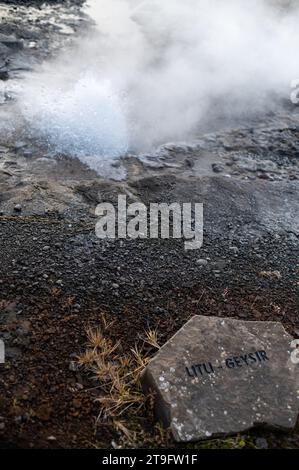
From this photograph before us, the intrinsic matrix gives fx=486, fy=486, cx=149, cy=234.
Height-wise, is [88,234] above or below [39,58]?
below

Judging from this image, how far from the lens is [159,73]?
6.26 meters

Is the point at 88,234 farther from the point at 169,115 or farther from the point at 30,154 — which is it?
the point at 169,115

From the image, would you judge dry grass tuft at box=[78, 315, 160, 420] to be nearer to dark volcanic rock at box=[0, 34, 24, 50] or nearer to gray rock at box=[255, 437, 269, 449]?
gray rock at box=[255, 437, 269, 449]

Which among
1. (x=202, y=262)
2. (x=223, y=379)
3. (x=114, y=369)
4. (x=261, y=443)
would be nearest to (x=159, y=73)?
(x=202, y=262)

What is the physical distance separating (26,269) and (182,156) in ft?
7.26

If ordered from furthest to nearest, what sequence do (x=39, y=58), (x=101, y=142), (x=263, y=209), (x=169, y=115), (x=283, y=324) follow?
(x=39, y=58) → (x=169, y=115) → (x=101, y=142) → (x=263, y=209) → (x=283, y=324)

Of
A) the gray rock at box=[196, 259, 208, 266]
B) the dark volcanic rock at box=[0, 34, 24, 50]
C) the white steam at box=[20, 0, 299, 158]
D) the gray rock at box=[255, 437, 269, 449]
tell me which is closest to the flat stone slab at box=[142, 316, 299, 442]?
the gray rock at box=[255, 437, 269, 449]

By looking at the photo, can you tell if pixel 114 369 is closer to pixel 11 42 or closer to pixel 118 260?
pixel 118 260

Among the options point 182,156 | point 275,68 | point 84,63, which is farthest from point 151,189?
point 275,68

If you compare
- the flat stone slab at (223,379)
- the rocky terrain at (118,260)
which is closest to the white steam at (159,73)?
the rocky terrain at (118,260)

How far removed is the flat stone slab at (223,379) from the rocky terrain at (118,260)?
Result: 0.15 m

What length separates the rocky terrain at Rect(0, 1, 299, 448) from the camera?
2.60 metres

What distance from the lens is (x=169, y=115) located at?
5434mm
